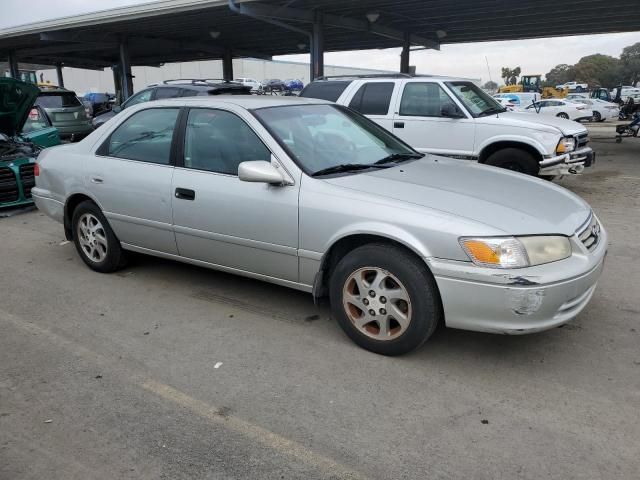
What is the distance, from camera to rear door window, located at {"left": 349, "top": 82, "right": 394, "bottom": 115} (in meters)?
8.20

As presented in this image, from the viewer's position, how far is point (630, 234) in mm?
6035

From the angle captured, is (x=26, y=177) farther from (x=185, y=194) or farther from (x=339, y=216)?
(x=339, y=216)

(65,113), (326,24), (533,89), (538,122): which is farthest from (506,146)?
(533,89)

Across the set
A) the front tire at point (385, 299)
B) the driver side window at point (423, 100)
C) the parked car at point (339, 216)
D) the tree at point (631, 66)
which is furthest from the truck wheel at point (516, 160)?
the tree at point (631, 66)

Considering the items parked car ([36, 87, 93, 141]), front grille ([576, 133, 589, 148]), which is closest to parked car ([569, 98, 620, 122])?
front grille ([576, 133, 589, 148])

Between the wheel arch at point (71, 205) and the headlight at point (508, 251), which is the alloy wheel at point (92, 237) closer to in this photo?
the wheel arch at point (71, 205)

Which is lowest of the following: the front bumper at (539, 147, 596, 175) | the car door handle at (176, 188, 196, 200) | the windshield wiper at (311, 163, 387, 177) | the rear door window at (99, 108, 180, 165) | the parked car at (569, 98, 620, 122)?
the parked car at (569, 98, 620, 122)

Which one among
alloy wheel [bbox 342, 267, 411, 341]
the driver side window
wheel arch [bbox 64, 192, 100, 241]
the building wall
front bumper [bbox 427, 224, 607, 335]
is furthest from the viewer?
the building wall

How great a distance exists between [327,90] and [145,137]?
4585 mm

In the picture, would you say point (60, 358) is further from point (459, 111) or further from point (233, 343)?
point (459, 111)

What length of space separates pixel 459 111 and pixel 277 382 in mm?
5737

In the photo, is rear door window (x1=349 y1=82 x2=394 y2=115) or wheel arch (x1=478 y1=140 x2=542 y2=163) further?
rear door window (x1=349 y1=82 x2=394 y2=115)

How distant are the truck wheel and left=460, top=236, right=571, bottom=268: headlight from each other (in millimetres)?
4759

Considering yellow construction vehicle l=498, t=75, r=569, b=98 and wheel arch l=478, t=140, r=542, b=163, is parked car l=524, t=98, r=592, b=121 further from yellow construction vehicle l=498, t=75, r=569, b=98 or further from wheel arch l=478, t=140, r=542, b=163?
wheel arch l=478, t=140, r=542, b=163
